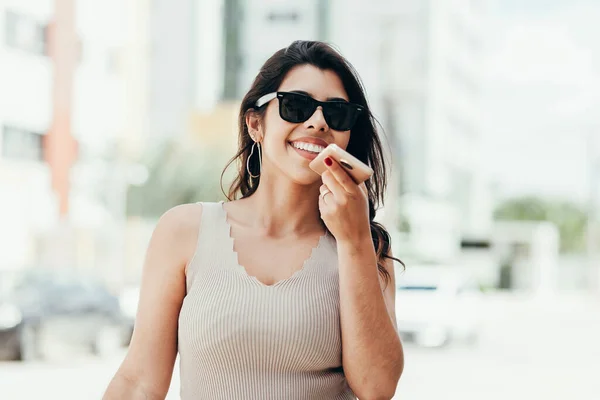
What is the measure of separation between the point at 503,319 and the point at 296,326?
95.2 ft

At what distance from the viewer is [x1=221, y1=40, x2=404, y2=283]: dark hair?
1.93 metres

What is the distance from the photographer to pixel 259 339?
5.79 ft

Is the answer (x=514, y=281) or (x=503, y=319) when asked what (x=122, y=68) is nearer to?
(x=503, y=319)

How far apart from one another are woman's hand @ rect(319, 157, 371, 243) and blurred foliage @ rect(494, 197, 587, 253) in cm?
6243

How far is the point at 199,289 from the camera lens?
1.84 m

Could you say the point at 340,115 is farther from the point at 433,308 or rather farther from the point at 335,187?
the point at 433,308

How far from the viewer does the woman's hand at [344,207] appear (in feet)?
5.57

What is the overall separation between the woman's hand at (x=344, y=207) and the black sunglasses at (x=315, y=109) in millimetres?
171

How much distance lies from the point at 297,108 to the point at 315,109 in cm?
3

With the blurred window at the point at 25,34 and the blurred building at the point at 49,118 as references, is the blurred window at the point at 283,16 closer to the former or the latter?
the blurred building at the point at 49,118

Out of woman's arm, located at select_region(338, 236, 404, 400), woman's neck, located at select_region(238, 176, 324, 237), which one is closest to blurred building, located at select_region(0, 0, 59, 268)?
woman's neck, located at select_region(238, 176, 324, 237)

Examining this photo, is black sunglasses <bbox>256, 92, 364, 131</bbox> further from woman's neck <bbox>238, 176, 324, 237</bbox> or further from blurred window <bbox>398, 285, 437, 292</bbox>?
blurred window <bbox>398, 285, 437, 292</bbox>

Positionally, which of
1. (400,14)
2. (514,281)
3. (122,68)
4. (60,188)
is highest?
(400,14)

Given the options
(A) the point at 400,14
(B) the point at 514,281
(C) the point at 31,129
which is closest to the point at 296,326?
(C) the point at 31,129
